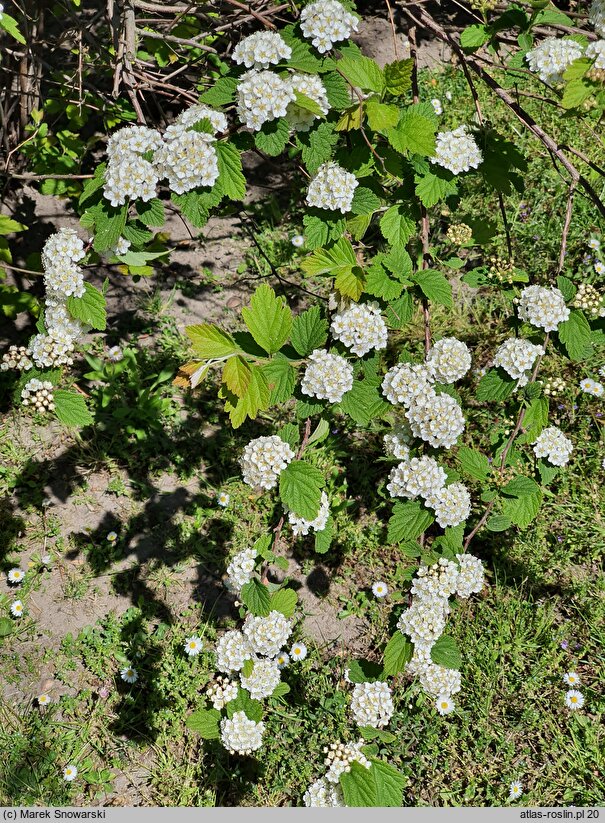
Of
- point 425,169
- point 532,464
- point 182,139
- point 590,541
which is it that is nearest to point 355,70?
point 425,169

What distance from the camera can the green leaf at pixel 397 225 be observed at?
2449mm

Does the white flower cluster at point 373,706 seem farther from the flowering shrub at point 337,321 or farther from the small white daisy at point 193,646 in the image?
the small white daisy at point 193,646

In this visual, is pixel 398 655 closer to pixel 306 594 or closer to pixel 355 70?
pixel 306 594

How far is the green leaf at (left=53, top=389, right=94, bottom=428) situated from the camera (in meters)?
2.29

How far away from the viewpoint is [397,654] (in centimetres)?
223

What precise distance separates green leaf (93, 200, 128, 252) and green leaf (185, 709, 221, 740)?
159cm

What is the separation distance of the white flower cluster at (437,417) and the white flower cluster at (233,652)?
928 mm

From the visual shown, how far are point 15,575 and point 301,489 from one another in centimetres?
199

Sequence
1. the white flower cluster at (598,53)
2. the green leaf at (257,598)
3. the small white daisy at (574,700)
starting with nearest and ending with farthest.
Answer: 1. the white flower cluster at (598,53)
2. the green leaf at (257,598)
3. the small white daisy at (574,700)

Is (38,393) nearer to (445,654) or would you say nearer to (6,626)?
(6,626)

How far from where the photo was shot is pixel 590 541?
3.44 meters

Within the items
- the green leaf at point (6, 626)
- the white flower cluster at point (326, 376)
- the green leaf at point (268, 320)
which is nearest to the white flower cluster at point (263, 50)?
the green leaf at point (268, 320)

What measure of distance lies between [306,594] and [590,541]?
4.90 ft

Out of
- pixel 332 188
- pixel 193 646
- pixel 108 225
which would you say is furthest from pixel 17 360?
pixel 193 646
